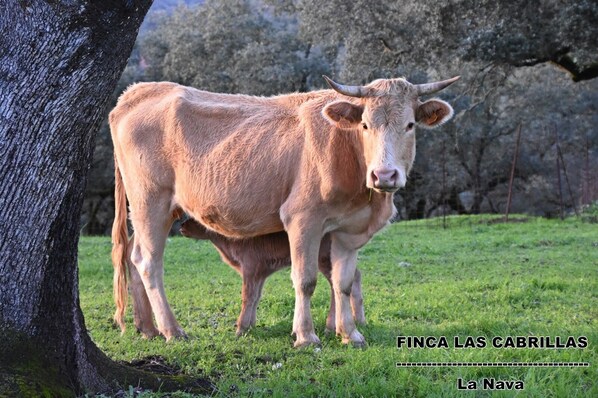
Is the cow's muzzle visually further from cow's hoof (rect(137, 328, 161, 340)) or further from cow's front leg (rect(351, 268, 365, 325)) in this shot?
cow's hoof (rect(137, 328, 161, 340))

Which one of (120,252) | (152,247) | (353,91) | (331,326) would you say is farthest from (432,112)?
(120,252)

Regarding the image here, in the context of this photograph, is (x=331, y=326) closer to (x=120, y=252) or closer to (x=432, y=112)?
(x=432, y=112)

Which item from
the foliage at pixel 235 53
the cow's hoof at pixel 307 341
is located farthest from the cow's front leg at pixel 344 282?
the foliage at pixel 235 53

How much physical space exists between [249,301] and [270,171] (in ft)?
4.80

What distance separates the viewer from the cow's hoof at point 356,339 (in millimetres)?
6945

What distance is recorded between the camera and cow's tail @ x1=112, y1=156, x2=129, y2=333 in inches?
329

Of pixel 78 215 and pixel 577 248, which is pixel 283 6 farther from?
pixel 78 215

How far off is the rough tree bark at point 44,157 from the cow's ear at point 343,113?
9.20ft

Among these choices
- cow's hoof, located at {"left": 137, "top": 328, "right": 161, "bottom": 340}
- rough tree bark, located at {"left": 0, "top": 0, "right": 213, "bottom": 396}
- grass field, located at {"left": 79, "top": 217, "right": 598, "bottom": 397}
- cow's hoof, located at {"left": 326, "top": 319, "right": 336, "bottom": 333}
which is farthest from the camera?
cow's hoof, located at {"left": 137, "top": 328, "right": 161, "bottom": 340}

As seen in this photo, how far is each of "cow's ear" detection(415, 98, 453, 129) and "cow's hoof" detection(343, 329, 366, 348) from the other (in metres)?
2.18

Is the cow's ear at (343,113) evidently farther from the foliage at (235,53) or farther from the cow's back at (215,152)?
the foliage at (235,53)

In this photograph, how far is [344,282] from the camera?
7539mm

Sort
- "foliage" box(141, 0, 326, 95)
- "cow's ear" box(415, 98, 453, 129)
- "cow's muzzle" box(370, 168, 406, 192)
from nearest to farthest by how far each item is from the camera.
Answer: "cow's muzzle" box(370, 168, 406, 192) → "cow's ear" box(415, 98, 453, 129) → "foliage" box(141, 0, 326, 95)

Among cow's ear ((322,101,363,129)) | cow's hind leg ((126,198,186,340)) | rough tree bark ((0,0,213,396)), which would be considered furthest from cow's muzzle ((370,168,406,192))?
cow's hind leg ((126,198,186,340))
